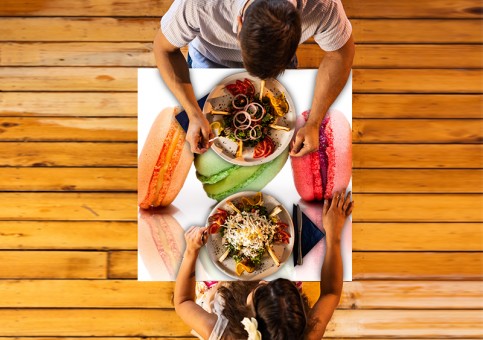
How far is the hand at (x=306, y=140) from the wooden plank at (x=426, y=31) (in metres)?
0.97

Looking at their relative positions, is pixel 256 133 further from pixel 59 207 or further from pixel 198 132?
pixel 59 207

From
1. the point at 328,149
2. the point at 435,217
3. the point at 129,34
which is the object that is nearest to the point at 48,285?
the point at 129,34

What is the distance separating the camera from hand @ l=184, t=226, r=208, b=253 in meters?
1.83

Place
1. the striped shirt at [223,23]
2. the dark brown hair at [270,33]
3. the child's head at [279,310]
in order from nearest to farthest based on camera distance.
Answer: the dark brown hair at [270,33] → the child's head at [279,310] → the striped shirt at [223,23]

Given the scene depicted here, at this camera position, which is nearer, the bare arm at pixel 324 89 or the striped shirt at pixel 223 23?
the striped shirt at pixel 223 23

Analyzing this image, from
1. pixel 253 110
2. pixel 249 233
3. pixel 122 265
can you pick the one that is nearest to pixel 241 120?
pixel 253 110

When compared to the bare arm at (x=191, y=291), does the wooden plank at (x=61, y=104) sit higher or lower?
higher

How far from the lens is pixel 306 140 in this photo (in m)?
1.86

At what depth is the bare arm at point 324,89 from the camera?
1.85 meters

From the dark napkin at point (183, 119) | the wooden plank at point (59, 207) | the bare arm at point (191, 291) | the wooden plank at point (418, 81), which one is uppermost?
the dark napkin at point (183, 119)

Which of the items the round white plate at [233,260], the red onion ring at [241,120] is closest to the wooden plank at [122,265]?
the round white plate at [233,260]

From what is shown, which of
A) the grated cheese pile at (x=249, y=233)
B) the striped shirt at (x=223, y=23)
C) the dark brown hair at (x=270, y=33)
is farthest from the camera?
the grated cheese pile at (x=249, y=233)

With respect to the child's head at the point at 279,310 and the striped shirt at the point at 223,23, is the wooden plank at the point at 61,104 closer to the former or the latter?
the striped shirt at the point at 223,23

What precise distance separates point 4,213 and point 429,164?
2235 millimetres
